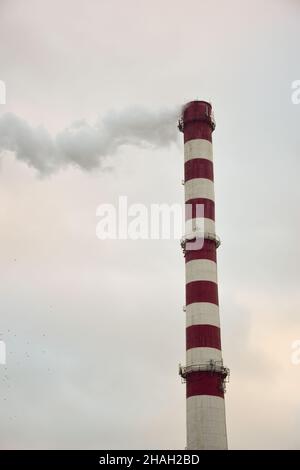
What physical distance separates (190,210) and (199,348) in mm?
7224

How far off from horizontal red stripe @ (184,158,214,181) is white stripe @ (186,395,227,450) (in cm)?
1130

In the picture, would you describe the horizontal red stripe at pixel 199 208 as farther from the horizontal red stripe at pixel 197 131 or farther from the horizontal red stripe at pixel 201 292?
the horizontal red stripe at pixel 197 131

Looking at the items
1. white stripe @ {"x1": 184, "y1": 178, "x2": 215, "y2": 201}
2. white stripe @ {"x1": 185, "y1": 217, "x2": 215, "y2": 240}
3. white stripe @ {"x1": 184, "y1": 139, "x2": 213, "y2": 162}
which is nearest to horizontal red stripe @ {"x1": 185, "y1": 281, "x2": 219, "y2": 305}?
white stripe @ {"x1": 185, "y1": 217, "x2": 215, "y2": 240}

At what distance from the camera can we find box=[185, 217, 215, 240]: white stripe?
35.6 metres

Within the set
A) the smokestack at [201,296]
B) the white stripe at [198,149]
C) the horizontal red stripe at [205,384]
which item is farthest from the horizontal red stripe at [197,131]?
the horizontal red stripe at [205,384]

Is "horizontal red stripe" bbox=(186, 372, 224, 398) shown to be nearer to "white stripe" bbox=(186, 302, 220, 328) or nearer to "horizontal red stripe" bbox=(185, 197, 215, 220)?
"white stripe" bbox=(186, 302, 220, 328)

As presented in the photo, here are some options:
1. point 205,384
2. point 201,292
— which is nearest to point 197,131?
point 201,292

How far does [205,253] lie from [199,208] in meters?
2.45

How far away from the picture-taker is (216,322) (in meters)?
34.1

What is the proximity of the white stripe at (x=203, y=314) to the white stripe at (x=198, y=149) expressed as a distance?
801 centimetres

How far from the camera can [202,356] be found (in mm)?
33250
